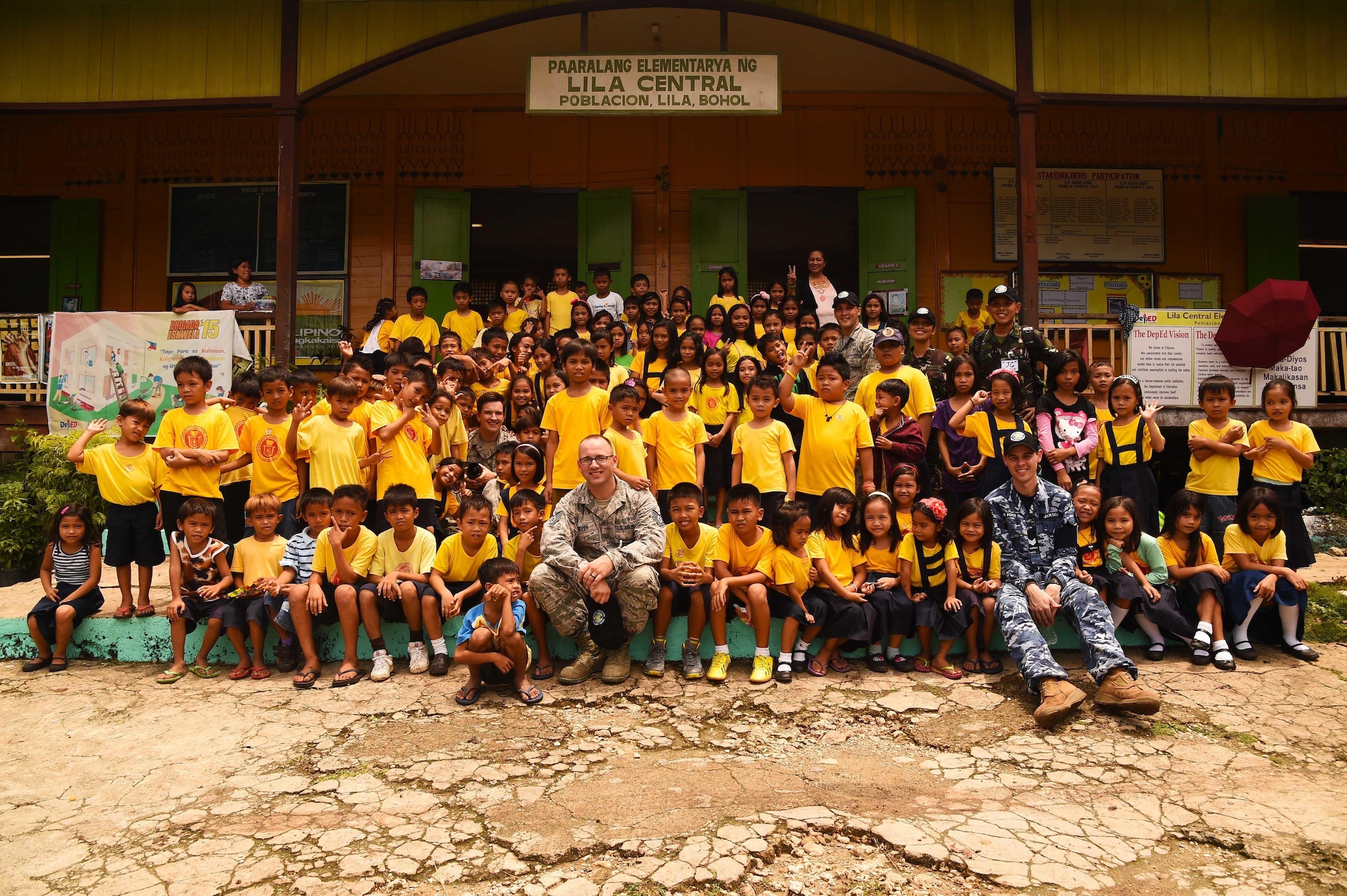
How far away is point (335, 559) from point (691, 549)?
198 cm

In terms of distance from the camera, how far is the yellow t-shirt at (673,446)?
5727 mm

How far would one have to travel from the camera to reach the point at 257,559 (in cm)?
512

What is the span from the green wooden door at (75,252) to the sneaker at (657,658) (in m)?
9.72

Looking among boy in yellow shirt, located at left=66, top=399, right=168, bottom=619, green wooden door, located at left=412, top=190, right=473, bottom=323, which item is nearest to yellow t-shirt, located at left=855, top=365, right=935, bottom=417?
boy in yellow shirt, located at left=66, top=399, right=168, bottom=619

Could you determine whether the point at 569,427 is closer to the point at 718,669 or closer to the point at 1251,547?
the point at 718,669

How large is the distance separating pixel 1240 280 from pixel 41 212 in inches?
591

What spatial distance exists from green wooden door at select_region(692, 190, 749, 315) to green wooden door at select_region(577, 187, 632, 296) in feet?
2.64

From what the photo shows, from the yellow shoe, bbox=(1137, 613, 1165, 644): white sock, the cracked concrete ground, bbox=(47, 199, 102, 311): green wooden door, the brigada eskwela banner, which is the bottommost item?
the cracked concrete ground

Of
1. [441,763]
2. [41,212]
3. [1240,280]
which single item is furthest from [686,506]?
[41,212]

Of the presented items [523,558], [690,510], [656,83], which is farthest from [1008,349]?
[656,83]

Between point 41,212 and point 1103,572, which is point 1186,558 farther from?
point 41,212

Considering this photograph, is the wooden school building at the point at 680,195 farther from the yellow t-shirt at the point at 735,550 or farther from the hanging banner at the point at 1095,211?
the yellow t-shirt at the point at 735,550

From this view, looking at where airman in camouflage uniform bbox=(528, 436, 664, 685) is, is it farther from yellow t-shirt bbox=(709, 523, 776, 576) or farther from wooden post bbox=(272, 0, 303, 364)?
wooden post bbox=(272, 0, 303, 364)

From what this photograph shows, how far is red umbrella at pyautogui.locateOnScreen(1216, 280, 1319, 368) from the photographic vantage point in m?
8.13
